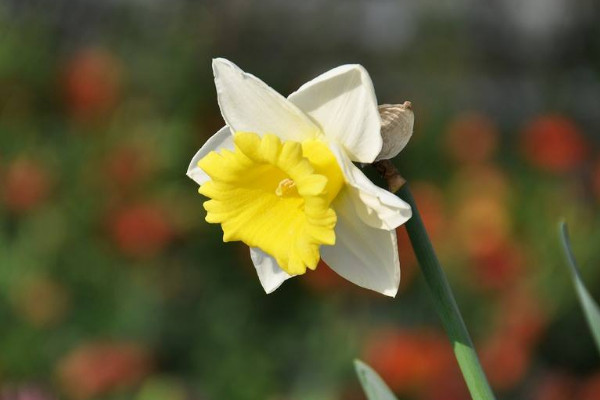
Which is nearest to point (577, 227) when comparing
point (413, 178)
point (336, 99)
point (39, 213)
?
point (413, 178)

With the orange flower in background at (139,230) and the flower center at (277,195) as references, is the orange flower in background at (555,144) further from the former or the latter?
the flower center at (277,195)

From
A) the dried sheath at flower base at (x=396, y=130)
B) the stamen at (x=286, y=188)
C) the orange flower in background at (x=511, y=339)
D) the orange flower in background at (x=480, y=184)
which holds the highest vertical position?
the dried sheath at flower base at (x=396, y=130)

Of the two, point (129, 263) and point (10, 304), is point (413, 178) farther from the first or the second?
point (10, 304)

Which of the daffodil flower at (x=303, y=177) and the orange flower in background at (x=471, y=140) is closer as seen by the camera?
the daffodil flower at (x=303, y=177)

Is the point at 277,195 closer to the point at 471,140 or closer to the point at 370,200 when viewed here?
the point at 370,200

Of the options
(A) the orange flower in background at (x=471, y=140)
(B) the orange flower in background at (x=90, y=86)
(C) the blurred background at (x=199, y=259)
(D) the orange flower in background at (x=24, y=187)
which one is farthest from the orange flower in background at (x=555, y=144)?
(D) the orange flower in background at (x=24, y=187)

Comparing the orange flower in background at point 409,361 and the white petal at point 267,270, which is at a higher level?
the white petal at point 267,270
